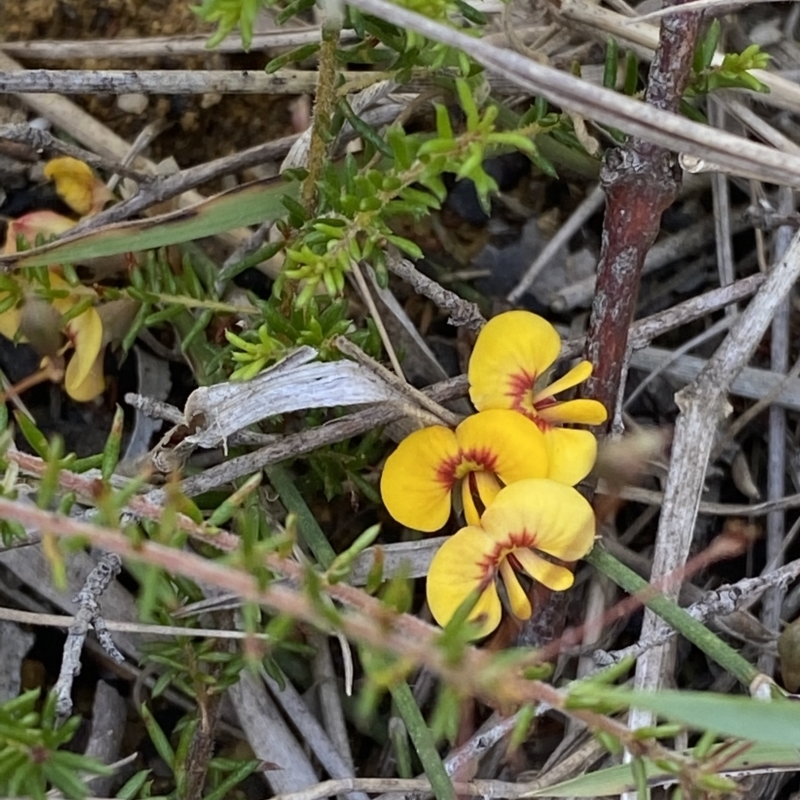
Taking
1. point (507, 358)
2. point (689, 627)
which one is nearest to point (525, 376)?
point (507, 358)

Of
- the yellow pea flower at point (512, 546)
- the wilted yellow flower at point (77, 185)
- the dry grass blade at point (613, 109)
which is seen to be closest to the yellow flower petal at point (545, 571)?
the yellow pea flower at point (512, 546)

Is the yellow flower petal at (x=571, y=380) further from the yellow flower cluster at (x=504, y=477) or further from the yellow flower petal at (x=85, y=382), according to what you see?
the yellow flower petal at (x=85, y=382)

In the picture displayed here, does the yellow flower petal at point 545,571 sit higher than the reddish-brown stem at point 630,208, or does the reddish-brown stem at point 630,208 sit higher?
the reddish-brown stem at point 630,208

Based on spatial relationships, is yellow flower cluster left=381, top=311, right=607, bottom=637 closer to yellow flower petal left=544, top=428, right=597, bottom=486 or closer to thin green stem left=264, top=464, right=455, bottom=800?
yellow flower petal left=544, top=428, right=597, bottom=486

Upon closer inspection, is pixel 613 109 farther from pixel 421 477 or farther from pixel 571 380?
pixel 421 477

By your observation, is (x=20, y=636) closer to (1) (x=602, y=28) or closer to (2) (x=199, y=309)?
(2) (x=199, y=309)

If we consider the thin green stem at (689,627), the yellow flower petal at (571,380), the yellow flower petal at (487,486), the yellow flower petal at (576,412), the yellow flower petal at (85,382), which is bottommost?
the thin green stem at (689,627)

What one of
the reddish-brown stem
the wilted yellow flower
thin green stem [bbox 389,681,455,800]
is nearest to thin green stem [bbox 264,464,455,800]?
thin green stem [bbox 389,681,455,800]

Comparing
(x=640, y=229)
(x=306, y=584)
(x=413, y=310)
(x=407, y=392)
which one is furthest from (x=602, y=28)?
(x=306, y=584)
